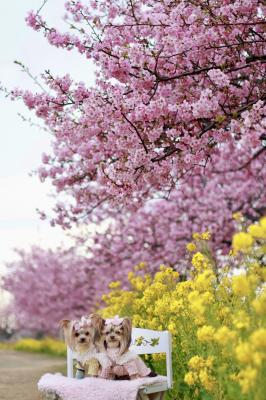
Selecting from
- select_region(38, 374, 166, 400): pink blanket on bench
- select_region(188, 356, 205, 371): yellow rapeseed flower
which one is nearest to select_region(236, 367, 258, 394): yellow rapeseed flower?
select_region(188, 356, 205, 371): yellow rapeseed flower

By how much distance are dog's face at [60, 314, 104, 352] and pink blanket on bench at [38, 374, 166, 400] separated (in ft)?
1.06

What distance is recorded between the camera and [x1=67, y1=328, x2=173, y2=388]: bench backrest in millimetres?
5832

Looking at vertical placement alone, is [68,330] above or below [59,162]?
below

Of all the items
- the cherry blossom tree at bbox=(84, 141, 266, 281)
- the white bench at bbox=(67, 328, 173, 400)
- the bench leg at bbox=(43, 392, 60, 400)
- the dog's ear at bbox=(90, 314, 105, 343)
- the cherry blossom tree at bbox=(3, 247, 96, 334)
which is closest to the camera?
the bench leg at bbox=(43, 392, 60, 400)

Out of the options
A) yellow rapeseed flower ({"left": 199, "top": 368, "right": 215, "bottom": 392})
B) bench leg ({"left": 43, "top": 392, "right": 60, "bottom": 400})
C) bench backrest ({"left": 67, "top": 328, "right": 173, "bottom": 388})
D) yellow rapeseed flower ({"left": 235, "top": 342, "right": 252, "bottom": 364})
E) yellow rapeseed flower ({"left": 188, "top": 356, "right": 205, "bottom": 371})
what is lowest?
bench leg ({"left": 43, "top": 392, "right": 60, "bottom": 400})

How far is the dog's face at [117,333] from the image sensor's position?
529 centimetres

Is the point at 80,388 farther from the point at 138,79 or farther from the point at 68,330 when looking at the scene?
the point at 138,79

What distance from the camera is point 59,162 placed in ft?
34.4

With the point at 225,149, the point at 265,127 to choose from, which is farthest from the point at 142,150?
the point at 225,149

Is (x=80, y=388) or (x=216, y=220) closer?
(x=80, y=388)

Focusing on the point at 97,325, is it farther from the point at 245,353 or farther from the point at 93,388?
the point at 245,353

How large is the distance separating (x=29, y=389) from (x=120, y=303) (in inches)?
66.9

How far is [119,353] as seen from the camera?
5.37 meters

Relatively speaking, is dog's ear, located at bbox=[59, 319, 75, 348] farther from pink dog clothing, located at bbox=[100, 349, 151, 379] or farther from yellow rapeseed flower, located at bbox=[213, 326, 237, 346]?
yellow rapeseed flower, located at bbox=[213, 326, 237, 346]
